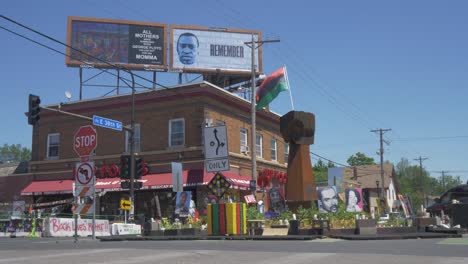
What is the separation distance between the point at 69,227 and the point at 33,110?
9689 mm

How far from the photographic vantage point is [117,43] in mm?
39875

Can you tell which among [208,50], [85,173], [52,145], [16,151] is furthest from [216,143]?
[16,151]

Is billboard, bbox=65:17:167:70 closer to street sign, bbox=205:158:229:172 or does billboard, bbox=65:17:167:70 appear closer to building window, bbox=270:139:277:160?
building window, bbox=270:139:277:160

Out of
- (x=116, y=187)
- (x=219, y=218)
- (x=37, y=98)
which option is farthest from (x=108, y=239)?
(x=116, y=187)

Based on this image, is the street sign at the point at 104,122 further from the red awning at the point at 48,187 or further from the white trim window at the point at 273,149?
the white trim window at the point at 273,149

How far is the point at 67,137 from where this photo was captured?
3731cm

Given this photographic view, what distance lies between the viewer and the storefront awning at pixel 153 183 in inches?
1267

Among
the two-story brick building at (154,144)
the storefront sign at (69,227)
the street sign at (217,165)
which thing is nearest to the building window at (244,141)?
the two-story brick building at (154,144)

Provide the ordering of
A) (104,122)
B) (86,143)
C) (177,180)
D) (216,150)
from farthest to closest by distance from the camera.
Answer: (177,180) → (104,122) → (216,150) → (86,143)

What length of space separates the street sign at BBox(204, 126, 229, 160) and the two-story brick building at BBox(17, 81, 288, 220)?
7.73 meters

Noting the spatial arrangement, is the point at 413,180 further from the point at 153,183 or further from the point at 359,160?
the point at 153,183

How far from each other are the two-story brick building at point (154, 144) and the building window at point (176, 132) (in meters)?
0.06

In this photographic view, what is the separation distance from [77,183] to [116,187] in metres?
14.9

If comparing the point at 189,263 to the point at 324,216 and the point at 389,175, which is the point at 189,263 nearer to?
the point at 324,216
